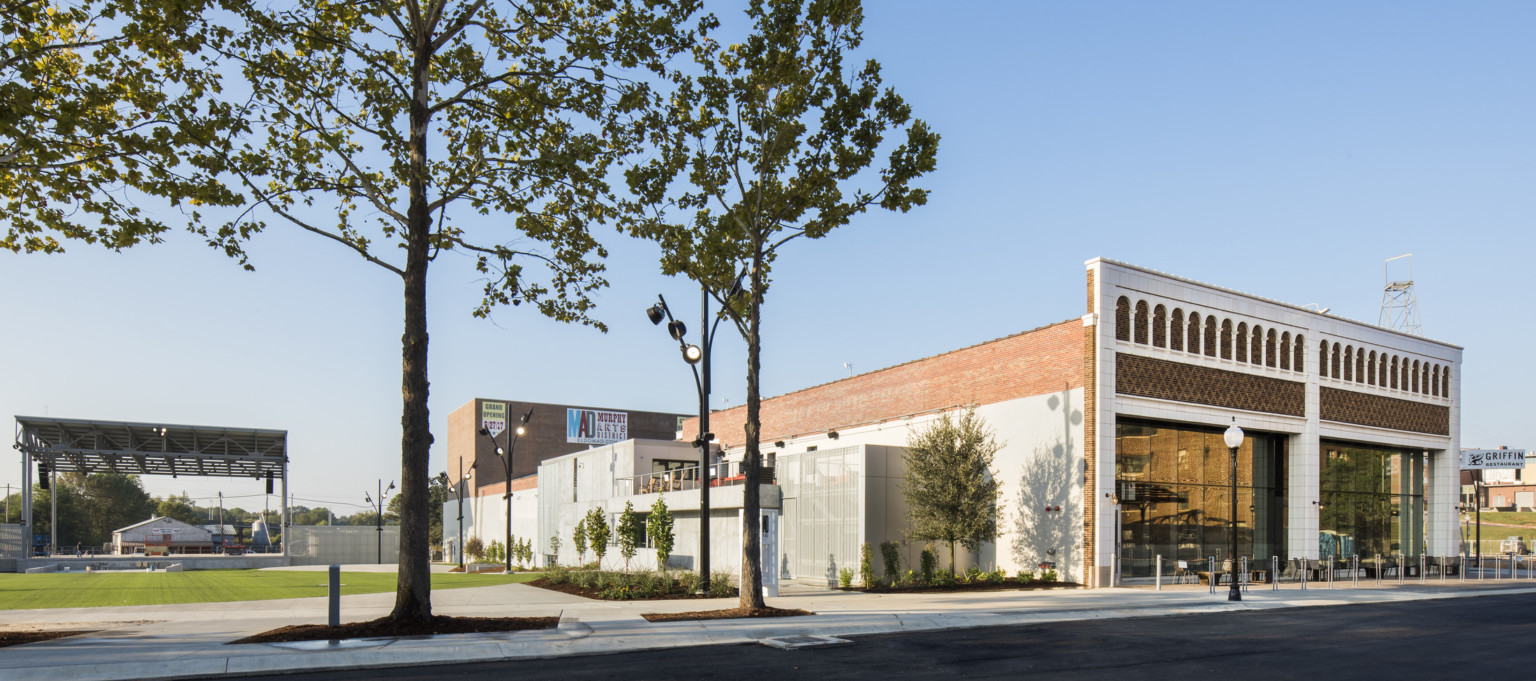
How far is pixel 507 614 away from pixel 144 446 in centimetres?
5256

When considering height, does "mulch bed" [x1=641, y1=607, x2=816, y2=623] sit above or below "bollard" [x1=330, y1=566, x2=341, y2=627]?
below

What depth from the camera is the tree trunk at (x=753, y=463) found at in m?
17.5

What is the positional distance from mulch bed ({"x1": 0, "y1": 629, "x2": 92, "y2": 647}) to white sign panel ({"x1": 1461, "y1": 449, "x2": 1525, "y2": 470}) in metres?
47.9

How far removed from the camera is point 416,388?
14430mm

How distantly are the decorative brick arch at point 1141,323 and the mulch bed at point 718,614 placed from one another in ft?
50.7

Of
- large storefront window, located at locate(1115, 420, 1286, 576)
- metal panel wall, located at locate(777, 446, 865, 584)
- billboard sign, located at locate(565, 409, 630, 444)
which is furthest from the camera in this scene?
billboard sign, located at locate(565, 409, 630, 444)

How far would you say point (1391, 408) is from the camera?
121ft

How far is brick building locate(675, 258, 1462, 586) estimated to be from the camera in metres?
27.6

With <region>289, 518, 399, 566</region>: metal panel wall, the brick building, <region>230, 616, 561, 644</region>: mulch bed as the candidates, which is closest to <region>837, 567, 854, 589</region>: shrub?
the brick building

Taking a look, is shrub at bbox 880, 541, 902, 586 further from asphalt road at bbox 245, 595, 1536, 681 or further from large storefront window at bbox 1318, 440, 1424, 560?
large storefront window at bbox 1318, 440, 1424, 560

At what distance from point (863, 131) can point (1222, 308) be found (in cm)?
1734

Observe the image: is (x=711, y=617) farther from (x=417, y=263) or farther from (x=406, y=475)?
(x=417, y=263)

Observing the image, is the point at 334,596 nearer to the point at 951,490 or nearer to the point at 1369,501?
the point at 951,490

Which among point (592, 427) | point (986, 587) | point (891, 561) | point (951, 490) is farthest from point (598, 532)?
point (592, 427)
